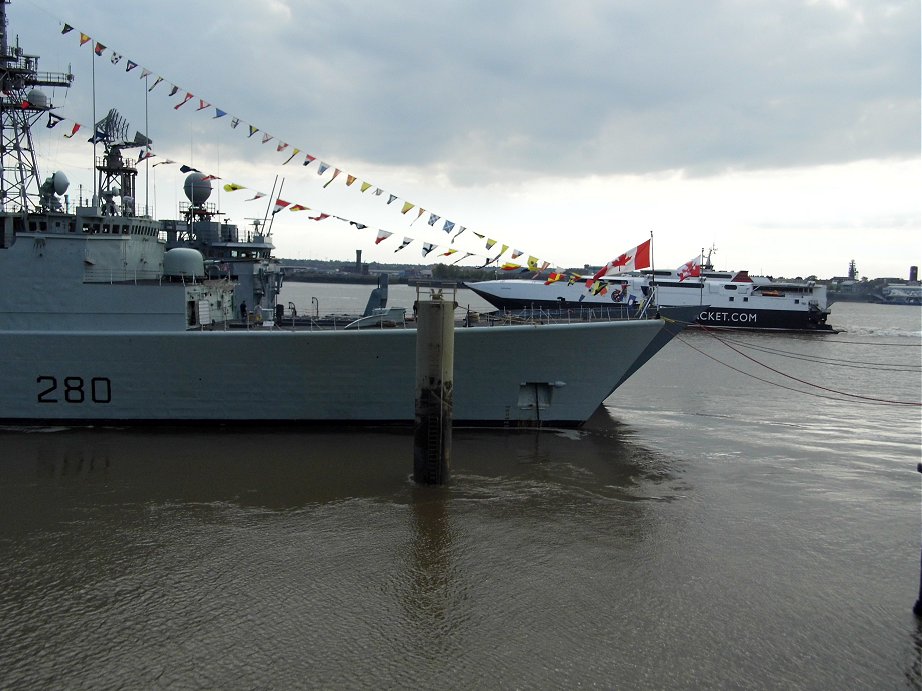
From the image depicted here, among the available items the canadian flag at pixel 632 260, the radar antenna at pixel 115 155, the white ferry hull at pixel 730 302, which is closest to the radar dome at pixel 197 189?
the radar antenna at pixel 115 155

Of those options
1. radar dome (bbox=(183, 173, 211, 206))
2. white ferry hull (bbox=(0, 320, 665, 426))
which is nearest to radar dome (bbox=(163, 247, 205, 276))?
white ferry hull (bbox=(0, 320, 665, 426))

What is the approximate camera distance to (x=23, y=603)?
798 cm

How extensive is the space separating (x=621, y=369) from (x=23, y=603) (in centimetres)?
1214

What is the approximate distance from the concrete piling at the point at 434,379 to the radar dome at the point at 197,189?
16281 millimetres

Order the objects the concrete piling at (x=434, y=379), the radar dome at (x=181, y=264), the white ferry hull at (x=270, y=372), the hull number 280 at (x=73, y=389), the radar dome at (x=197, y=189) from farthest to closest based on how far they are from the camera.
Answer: the radar dome at (x=197, y=189)
the radar dome at (x=181, y=264)
the hull number 280 at (x=73, y=389)
the white ferry hull at (x=270, y=372)
the concrete piling at (x=434, y=379)

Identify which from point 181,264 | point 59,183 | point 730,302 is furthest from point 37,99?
point 730,302

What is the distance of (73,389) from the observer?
15.2 metres

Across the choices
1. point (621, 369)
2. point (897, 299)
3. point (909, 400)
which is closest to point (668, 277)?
point (909, 400)

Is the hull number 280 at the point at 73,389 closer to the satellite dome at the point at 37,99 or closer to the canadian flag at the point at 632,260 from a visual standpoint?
the satellite dome at the point at 37,99

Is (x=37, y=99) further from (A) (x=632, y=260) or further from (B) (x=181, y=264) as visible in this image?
(A) (x=632, y=260)

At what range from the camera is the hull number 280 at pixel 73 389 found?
15180 mm

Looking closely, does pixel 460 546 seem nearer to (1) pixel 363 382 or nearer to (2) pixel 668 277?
(1) pixel 363 382

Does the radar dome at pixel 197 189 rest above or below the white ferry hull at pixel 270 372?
above

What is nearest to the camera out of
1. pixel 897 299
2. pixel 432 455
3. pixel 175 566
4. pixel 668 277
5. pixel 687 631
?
pixel 687 631
